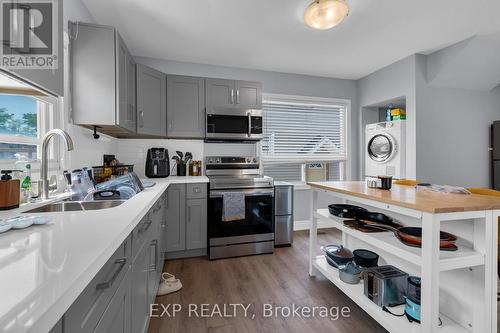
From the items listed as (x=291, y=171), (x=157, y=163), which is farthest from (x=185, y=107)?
(x=291, y=171)

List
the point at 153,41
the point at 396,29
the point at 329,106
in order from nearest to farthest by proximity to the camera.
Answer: the point at 396,29 → the point at 153,41 → the point at 329,106

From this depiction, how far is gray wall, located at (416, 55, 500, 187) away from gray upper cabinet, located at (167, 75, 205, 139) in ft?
9.54

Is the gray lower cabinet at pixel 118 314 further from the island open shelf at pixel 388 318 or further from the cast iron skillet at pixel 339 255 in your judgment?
the cast iron skillet at pixel 339 255

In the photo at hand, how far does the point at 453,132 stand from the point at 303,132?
2114 millimetres

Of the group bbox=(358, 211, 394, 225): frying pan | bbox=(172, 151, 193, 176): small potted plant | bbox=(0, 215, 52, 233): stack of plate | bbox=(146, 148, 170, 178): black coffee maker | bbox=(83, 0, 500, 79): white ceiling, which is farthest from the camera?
bbox=(172, 151, 193, 176): small potted plant

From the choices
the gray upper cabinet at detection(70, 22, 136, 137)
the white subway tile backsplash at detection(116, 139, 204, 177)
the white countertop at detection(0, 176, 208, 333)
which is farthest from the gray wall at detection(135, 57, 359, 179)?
the white countertop at detection(0, 176, 208, 333)

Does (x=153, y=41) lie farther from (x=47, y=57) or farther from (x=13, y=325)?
(x=13, y=325)

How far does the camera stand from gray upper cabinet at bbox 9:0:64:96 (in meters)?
0.85

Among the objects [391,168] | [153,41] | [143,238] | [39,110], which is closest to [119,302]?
[143,238]

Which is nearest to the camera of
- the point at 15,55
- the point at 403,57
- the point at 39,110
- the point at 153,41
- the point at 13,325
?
the point at 13,325

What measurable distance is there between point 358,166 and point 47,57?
4.15m

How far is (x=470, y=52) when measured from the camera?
9.29 ft

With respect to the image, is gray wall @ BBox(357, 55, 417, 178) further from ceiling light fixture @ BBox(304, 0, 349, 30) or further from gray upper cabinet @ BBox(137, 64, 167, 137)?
gray upper cabinet @ BBox(137, 64, 167, 137)

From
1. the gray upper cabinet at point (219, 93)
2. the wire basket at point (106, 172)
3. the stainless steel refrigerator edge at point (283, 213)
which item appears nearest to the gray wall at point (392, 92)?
the stainless steel refrigerator edge at point (283, 213)
